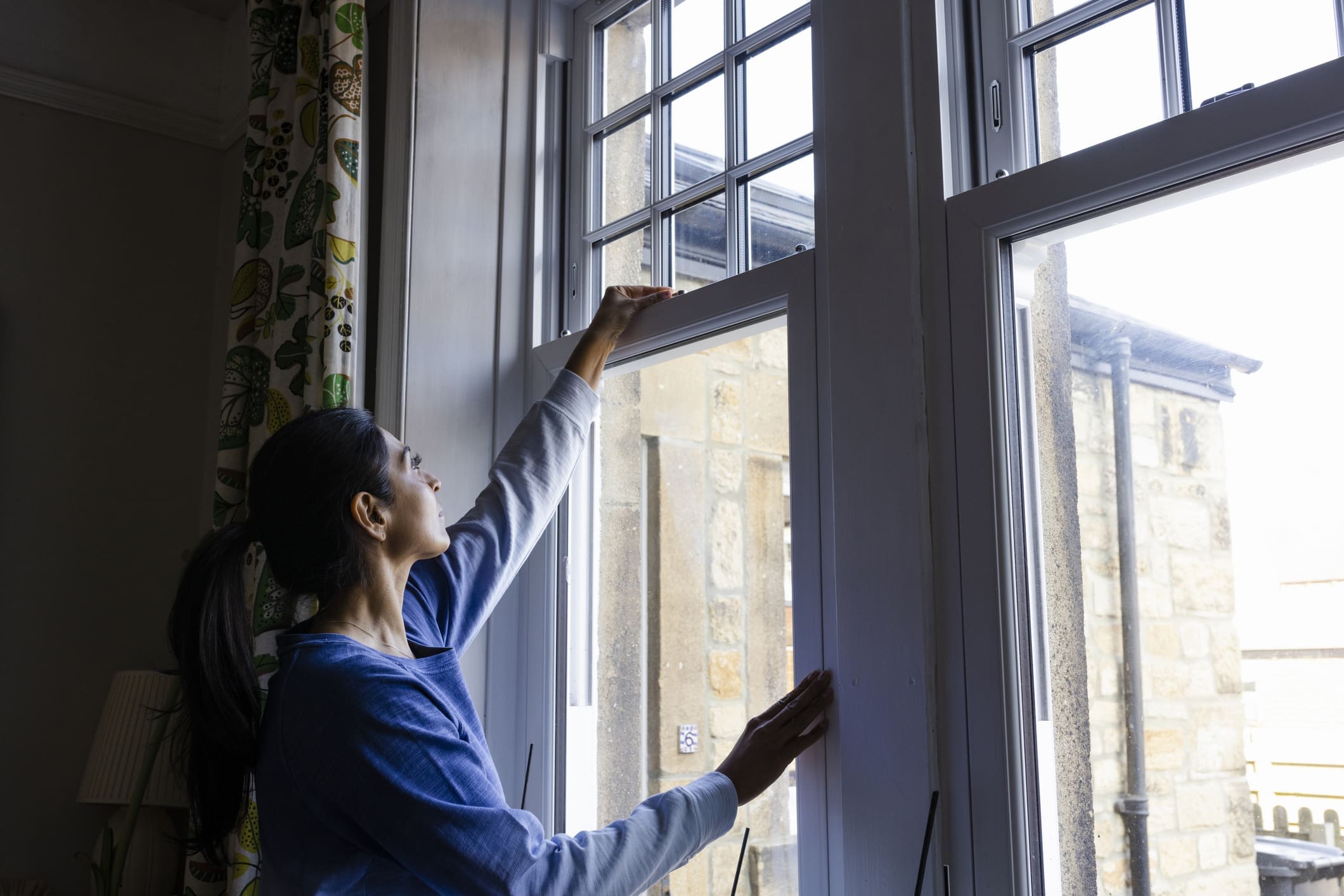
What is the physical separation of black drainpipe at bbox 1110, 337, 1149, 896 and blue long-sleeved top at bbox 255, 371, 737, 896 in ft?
1.36

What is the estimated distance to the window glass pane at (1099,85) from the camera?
1.13 m

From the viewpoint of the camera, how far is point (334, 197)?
1870mm

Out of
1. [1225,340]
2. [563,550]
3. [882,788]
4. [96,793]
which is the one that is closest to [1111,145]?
[1225,340]

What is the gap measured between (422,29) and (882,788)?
A: 5.03ft

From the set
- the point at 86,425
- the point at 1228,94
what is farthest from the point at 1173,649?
the point at 86,425

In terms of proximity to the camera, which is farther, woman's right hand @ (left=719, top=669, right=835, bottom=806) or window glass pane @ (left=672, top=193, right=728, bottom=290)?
window glass pane @ (left=672, top=193, right=728, bottom=290)

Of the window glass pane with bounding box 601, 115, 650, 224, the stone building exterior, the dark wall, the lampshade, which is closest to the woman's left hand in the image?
the window glass pane with bounding box 601, 115, 650, 224

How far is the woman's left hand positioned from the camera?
1702mm

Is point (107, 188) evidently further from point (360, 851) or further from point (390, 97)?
point (360, 851)

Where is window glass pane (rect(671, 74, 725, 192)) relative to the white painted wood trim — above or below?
below

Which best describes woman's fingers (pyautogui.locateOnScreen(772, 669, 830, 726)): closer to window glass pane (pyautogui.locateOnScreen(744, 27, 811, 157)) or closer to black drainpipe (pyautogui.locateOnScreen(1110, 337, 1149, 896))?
black drainpipe (pyautogui.locateOnScreen(1110, 337, 1149, 896))

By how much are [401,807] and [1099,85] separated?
3.44 feet

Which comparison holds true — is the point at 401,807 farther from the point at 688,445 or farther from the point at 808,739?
the point at 688,445

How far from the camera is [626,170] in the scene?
1.94 m
